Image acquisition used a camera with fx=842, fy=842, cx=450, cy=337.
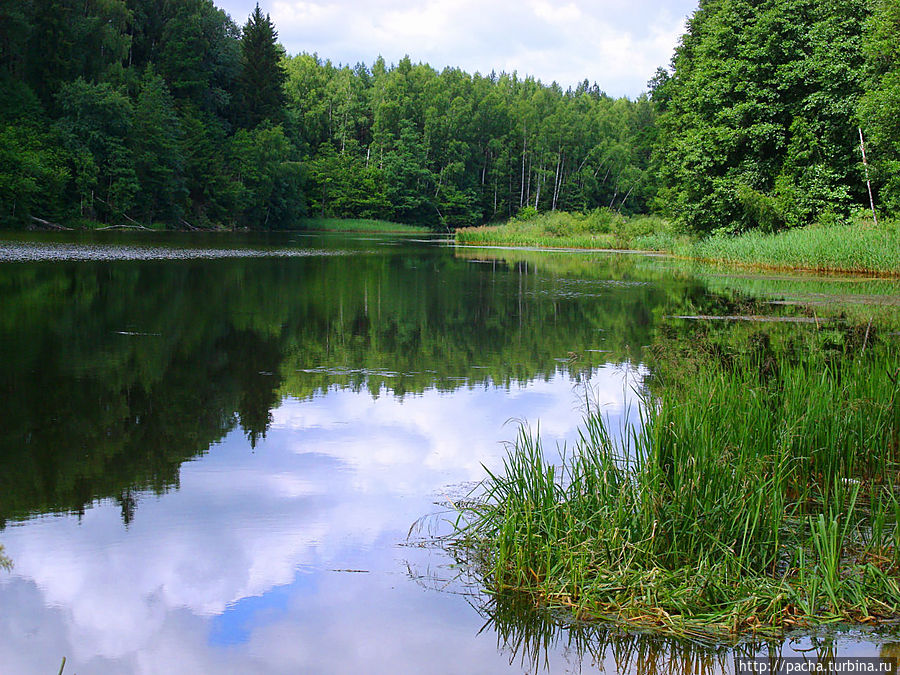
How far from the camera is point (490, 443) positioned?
773 centimetres

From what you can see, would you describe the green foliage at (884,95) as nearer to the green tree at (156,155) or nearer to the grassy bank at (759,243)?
the grassy bank at (759,243)

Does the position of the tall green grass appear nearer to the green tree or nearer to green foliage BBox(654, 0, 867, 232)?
green foliage BBox(654, 0, 867, 232)

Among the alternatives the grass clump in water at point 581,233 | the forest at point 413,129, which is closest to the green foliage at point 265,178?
the forest at point 413,129

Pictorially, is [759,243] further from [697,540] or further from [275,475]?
[697,540]

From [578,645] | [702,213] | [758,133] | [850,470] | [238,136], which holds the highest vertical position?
[238,136]

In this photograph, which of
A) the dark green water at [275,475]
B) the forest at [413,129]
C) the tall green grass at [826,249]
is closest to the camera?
the dark green water at [275,475]

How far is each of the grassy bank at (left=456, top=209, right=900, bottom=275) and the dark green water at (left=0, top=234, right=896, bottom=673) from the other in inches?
317

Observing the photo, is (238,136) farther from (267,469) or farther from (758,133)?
(267,469)

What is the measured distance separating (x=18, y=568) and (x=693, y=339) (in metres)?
10.5

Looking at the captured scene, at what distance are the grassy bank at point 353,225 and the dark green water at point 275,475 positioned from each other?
6829 centimetres

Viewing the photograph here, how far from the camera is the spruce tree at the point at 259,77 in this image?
82500 millimetres

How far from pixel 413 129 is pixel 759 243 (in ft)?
254

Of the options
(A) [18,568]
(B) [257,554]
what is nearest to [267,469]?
(B) [257,554]

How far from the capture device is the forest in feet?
102
